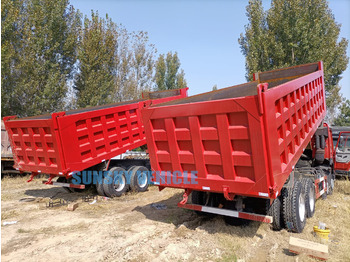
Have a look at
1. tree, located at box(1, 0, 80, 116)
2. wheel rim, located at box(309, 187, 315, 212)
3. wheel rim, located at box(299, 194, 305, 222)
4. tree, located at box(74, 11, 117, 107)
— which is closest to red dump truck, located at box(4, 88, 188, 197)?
wheel rim, located at box(299, 194, 305, 222)

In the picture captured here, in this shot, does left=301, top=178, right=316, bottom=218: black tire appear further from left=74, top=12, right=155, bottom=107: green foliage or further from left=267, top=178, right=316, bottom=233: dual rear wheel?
left=74, top=12, right=155, bottom=107: green foliage

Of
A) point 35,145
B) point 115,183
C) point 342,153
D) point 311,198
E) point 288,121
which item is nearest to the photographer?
point 288,121

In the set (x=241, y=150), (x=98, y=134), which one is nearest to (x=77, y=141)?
(x=98, y=134)

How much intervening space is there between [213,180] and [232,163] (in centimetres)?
48

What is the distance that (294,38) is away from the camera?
16.6m

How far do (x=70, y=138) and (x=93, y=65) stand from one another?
1266cm

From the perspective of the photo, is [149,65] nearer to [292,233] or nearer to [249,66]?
[249,66]

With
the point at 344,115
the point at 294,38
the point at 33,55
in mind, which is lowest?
the point at 344,115

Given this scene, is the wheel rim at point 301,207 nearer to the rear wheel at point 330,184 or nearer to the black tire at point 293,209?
the black tire at point 293,209

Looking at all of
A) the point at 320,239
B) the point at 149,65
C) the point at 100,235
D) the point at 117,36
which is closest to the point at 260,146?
the point at 320,239

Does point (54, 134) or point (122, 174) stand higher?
point (54, 134)

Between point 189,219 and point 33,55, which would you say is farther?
point 33,55

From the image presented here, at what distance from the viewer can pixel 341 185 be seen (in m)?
8.65

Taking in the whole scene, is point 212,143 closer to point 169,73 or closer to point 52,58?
point 52,58
